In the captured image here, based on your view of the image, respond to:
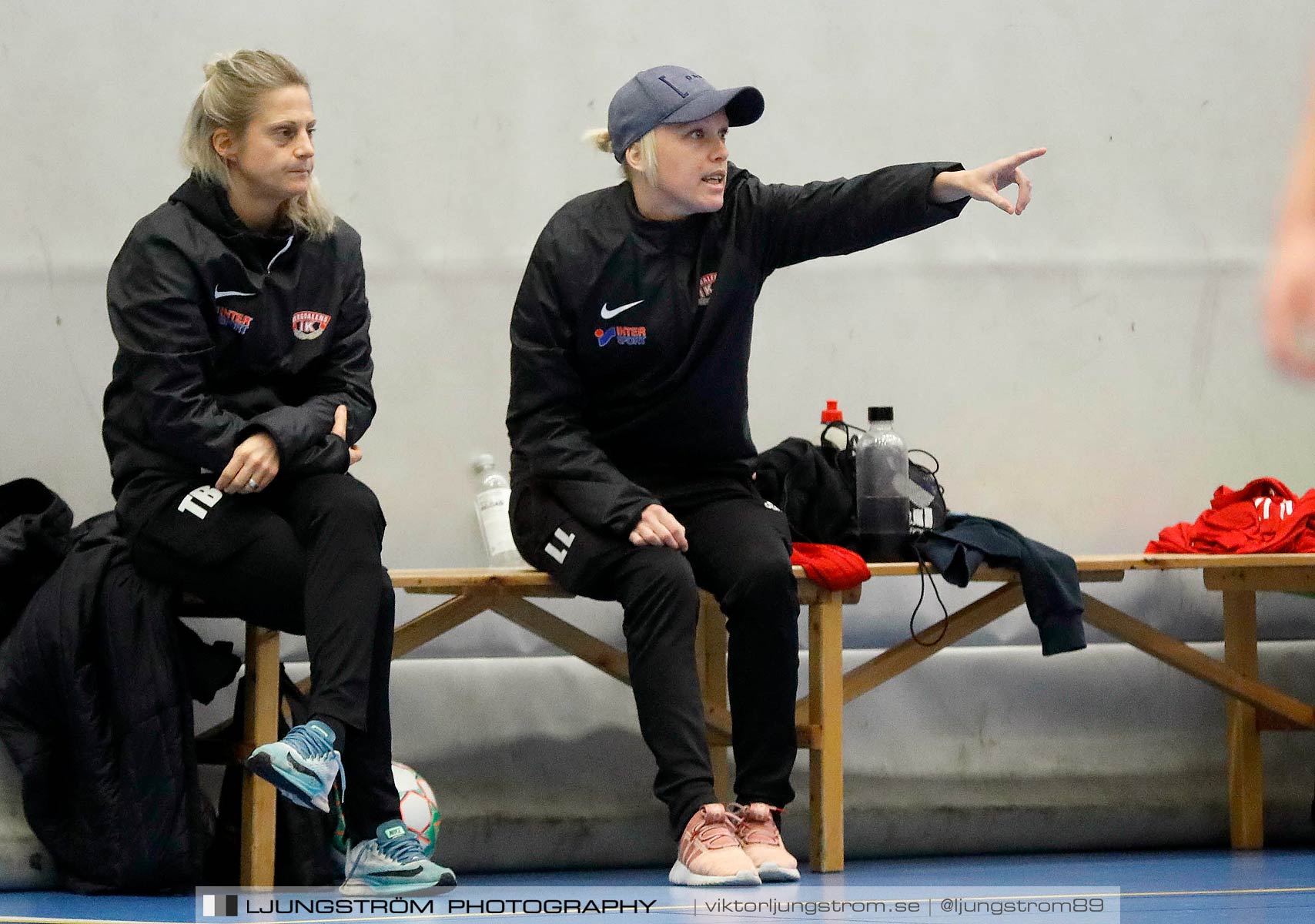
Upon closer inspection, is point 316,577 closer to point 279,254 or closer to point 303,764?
point 303,764

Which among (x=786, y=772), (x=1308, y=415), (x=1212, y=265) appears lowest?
(x=786, y=772)

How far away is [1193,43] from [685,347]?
5.98 ft

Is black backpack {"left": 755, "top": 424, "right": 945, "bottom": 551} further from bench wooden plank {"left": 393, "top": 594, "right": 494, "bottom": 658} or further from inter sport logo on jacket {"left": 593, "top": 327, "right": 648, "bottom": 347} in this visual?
bench wooden plank {"left": 393, "top": 594, "right": 494, "bottom": 658}

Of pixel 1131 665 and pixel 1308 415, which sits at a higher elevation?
pixel 1308 415

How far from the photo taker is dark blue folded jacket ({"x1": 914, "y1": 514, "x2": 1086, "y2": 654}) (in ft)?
10.7

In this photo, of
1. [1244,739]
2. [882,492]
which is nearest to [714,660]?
[882,492]

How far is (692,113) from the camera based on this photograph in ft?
10.1

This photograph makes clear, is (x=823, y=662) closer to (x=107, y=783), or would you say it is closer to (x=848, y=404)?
(x=848, y=404)

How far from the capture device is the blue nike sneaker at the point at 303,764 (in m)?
2.32

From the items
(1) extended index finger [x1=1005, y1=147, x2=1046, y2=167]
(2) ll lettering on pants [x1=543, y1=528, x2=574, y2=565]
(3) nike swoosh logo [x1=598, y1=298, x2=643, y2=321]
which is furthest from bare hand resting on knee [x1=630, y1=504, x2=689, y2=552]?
(1) extended index finger [x1=1005, y1=147, x2=1046, y2=167]

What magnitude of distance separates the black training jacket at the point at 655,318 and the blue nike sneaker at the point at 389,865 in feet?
2.40

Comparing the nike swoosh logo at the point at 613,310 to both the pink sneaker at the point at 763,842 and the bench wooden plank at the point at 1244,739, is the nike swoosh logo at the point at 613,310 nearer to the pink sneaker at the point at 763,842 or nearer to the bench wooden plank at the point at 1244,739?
the pink sneaker at the point at 763,842

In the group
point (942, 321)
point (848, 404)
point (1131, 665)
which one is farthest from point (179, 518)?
point (1131, 665)

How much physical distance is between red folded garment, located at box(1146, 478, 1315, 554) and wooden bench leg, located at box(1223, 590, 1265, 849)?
0.16 m
